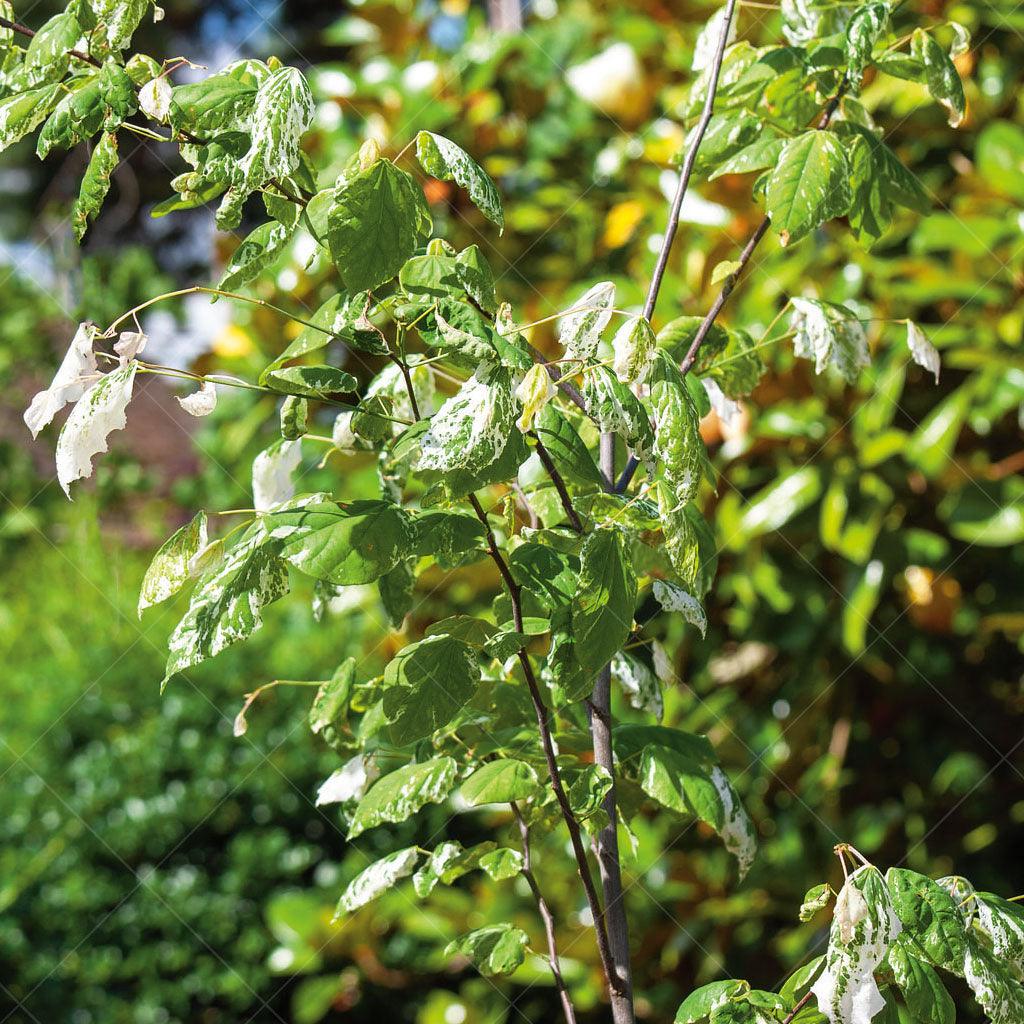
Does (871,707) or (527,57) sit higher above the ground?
(527,57)

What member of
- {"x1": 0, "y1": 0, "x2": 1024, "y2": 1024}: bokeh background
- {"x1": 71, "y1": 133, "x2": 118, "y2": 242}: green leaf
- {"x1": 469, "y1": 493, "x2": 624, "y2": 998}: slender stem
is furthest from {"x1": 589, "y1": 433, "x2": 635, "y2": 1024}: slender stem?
{"x1": 0, "y1": 0, "x2": 1024, "y2": 1024}: bokeh background

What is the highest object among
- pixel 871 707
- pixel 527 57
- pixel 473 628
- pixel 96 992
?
pixel 473 628

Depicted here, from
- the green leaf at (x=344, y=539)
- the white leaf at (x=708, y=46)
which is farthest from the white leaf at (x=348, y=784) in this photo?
the white leaf at (x=708, y=46)

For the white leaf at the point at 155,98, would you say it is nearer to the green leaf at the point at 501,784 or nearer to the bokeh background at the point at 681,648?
the green leaf at the point at 501,784

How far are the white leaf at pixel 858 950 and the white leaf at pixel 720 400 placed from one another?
0.43m

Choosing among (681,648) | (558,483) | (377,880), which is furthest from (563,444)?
(681,648)

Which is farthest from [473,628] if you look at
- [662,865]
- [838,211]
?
[662,865]

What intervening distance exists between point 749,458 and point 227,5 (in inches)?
243

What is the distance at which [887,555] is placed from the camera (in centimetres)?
181

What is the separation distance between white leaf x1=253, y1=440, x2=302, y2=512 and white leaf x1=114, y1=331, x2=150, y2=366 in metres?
0.20

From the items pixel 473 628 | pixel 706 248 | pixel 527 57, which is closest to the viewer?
pixel 473 628

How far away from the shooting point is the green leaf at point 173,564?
0.76 m

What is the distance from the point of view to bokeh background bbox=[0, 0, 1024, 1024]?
1.82 metres

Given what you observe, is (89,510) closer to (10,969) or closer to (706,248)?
(10,969)
